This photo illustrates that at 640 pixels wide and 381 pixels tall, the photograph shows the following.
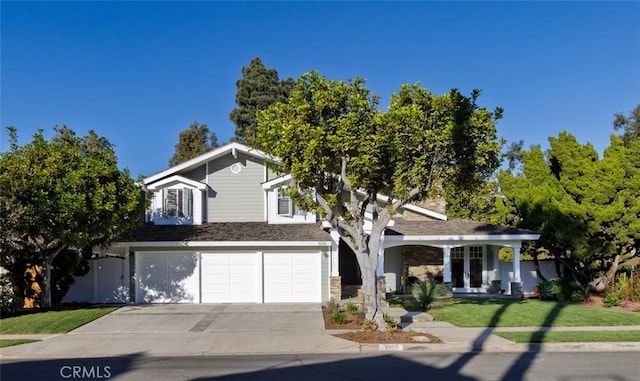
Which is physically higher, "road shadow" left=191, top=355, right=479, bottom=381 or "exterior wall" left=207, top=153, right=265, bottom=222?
"exterior wall" left=207, top=153, right=265, bottom=222

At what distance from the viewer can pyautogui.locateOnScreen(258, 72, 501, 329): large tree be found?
565 inches

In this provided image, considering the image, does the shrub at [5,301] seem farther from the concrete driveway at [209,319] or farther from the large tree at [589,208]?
the large tree at [589,208]

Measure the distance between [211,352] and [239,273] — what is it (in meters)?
10.1

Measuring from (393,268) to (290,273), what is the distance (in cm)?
521

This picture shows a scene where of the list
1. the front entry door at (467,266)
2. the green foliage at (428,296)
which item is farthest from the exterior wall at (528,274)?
the green foliage at (428,296)

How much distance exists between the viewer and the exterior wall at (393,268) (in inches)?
1005

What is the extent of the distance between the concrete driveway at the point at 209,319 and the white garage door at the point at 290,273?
3.48 ft

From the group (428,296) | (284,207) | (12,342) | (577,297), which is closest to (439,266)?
(577,297)

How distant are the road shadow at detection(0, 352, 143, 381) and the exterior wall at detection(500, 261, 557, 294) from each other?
17.9m

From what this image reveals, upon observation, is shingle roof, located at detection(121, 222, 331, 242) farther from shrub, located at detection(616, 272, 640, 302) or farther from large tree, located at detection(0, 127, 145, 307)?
shrub, located at detection(616, 272, 640, 302)

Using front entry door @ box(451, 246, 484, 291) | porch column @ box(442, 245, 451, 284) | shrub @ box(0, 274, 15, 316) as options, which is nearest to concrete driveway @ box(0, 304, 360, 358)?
shrub @ box(0, 274, 15, 316)

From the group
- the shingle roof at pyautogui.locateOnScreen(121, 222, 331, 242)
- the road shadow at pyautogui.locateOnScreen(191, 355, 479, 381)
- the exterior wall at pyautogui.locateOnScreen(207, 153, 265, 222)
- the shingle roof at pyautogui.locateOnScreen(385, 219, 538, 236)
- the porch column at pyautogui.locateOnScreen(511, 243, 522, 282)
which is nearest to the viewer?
the road shadow at pyautogui.locateOnScreen(191, 355, 479, 381)

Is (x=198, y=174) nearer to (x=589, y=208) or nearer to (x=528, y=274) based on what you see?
(x=528, y=274)

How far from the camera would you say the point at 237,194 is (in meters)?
25.1
